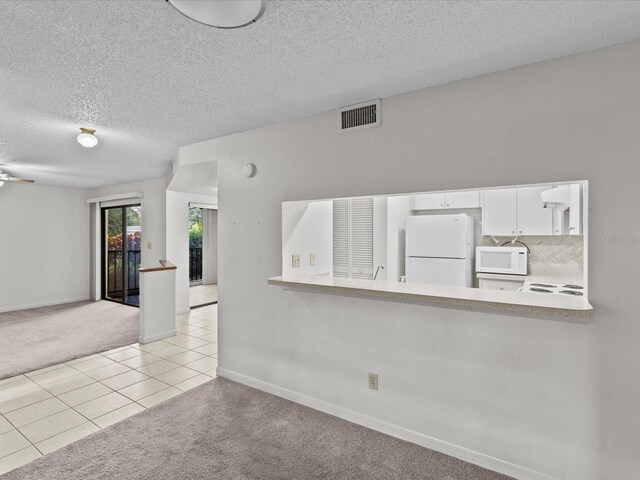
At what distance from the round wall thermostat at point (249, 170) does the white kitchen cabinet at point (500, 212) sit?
2727mm

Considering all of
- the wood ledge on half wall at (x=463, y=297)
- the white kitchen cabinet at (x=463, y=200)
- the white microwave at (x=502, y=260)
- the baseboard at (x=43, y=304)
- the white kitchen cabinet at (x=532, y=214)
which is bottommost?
the baseboard at (x=43, y=304)

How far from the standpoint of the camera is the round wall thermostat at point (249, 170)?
10.2 ft

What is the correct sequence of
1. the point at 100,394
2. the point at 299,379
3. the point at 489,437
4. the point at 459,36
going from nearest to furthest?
the point at 459,36 < the point at 489,437 < the point at 299,379 < the point at 100,394

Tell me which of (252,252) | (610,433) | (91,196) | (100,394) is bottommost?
(100,394)

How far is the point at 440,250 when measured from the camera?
3.99 metres

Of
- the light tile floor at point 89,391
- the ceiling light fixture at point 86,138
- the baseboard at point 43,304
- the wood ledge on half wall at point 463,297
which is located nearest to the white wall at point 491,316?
the wood ledge on half wall at point 463,297

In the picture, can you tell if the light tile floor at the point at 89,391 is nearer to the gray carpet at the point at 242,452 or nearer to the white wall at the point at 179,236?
the gray carpet at the point at 242,452

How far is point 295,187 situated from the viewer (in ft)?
9.45

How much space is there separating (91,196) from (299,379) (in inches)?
269

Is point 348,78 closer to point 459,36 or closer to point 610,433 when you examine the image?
point 459,36

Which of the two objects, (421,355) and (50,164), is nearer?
(421,355)

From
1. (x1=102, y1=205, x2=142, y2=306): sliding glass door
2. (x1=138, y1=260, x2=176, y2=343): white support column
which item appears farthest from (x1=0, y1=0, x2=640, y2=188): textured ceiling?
(x1=102, y1=205, x2=142, y2=306): sliding glass door

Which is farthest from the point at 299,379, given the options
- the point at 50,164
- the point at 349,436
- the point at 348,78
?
the point at 50,164

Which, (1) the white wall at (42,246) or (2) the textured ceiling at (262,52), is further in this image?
(1) the white wall at (42,246)
